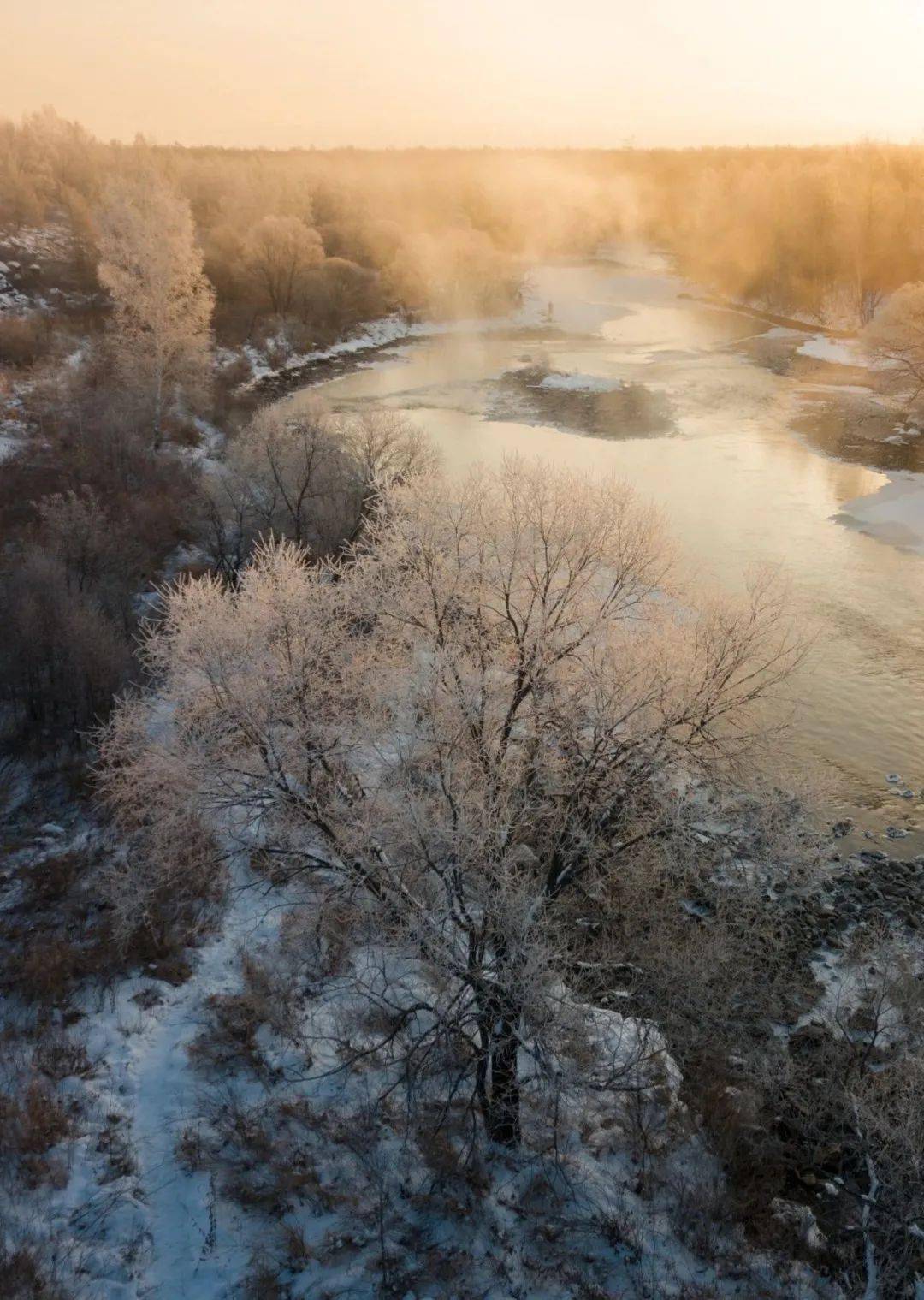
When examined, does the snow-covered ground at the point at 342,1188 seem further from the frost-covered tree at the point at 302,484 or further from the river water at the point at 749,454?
the frost-covered tree at the point at 302,484

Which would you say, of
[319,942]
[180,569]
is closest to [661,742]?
[319,942]

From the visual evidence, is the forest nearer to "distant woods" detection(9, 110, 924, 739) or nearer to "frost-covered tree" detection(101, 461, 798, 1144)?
"frost-covered tree" detection(101, 461, 798, 1144)

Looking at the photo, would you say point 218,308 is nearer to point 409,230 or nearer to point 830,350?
point 409,230

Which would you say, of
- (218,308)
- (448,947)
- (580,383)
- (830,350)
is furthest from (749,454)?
(448,947)

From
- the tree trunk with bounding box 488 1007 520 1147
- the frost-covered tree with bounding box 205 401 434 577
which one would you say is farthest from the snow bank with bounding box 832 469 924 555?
the tree trunk with bounding box 488 1007 520 1147

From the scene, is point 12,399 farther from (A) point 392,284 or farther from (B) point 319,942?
(A) point 392,284
